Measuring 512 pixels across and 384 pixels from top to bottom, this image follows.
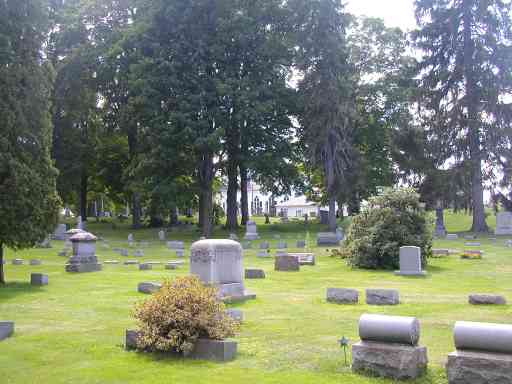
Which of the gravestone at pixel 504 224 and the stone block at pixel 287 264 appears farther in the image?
the gravestone at pixel 504 224

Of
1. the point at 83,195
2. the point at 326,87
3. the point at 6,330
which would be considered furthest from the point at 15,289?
the point at 83,195

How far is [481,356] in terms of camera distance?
677 cm

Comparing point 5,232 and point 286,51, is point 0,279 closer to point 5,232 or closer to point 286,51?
point 5,232

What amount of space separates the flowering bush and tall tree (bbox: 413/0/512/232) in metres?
35.8

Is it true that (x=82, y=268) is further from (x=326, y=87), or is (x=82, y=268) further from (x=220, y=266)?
(x=326, y=87)

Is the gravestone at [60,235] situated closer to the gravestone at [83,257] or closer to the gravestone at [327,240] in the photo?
the gravestone at [83,257]

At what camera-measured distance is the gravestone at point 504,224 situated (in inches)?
1529

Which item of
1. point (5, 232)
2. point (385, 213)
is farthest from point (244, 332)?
point (385, 213)

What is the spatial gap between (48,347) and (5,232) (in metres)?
9.93

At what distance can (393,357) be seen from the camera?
7.26 m

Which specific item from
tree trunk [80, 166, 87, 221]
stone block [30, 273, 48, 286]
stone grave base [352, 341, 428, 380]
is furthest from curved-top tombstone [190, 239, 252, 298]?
tree trunk [80, 166, 87, 221]

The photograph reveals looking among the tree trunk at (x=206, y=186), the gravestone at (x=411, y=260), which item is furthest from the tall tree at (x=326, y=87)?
the gravestone at (x=411, y=260)

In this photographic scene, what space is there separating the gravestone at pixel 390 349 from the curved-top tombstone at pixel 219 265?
6787mm

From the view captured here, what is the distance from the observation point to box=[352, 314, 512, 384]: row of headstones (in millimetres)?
6655
